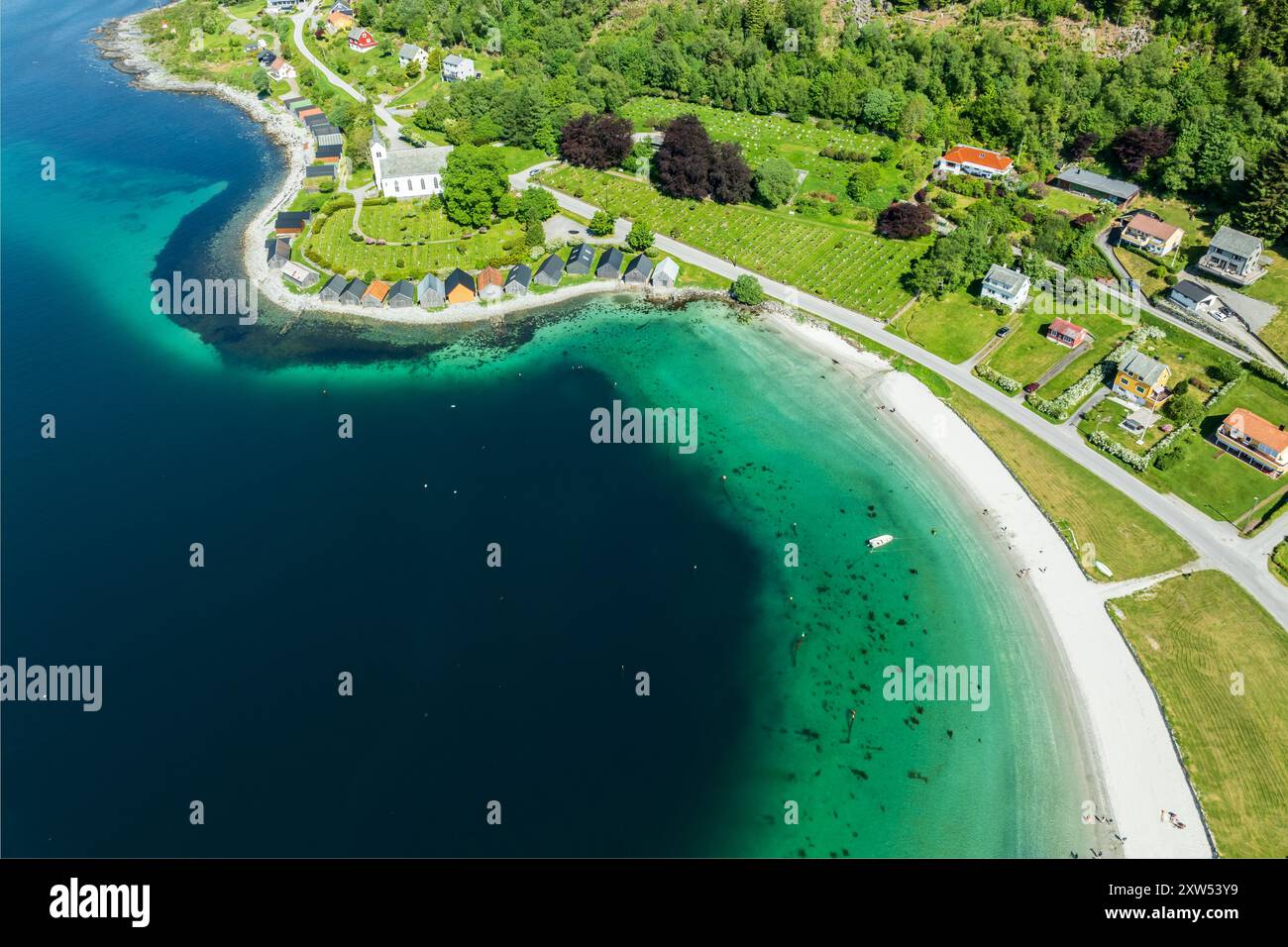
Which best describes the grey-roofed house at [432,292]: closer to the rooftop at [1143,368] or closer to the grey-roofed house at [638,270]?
the grey-roofed house at [638,270]

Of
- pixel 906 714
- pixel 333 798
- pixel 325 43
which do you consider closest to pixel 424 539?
pixel 333 798

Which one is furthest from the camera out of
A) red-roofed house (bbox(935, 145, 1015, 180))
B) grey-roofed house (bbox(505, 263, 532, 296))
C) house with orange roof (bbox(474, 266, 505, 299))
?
Answer: red-roofed house (bbox(935, 145, 1015, 180))

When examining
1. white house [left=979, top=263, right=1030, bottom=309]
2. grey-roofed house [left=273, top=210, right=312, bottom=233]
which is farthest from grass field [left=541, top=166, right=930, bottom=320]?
grey-roofed house [left=273, top=210, right=312, bottom=233]

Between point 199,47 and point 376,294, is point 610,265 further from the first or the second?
point 199,47

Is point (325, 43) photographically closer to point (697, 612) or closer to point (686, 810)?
point (697, 612)

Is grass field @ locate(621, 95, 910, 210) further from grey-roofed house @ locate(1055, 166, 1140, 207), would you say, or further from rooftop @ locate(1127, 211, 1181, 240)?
rooftop @ locate(1127, 211, 1181, 240)

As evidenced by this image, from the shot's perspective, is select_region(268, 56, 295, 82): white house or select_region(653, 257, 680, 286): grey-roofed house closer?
select_region(653, 257, 680, 286): grey-roofed house

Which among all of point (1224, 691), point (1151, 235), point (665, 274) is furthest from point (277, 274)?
point (1151, 235)

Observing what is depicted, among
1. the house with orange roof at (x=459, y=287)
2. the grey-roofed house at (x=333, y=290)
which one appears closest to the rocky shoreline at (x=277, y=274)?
the grey-roofed house at (x=333, y=290)
